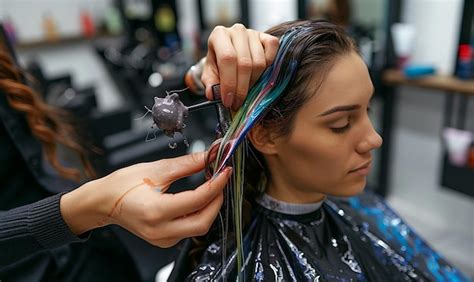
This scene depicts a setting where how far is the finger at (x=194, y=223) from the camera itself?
60cm

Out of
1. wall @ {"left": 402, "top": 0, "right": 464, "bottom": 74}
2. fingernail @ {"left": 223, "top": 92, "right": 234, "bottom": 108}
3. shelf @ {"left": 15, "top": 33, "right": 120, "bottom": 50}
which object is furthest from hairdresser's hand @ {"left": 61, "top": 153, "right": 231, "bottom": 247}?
shelf @ {"left": 15, "top": 33, "right": 120, "bottom": 50}

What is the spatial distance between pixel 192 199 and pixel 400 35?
1.84m

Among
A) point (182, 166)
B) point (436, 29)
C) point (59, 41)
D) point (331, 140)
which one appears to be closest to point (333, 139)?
point (331, 140)

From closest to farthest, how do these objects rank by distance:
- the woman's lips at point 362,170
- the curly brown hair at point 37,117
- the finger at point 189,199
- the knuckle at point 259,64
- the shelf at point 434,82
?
the finger at point 189,199
the knuckle at point 259,64
the woman's lips at point 362,170
the curly brown hair at point 37,117
the shelf at point 434,82

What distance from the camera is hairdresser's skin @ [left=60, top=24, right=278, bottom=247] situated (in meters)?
0.59

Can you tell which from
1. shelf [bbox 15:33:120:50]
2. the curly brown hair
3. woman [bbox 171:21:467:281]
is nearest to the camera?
woman [bbox 171:21:467:281]

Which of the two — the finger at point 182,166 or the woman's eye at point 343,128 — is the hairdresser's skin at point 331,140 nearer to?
the woman's eye at point 343,128

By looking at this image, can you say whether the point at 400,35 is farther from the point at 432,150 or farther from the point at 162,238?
the point at 162,238

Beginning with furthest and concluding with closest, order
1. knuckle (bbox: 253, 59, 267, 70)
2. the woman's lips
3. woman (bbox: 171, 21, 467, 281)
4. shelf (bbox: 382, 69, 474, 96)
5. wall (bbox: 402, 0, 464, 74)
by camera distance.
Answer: wall (bbox: 402, 0, 464, 74) → shelf (bbox: 382, 69, 474, 96) → the woman's lips → woman (bbox: 171, 21, 467, 281) → knuckle (bbox: 253, 59, 267, 70)

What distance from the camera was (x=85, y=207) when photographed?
0.64 m

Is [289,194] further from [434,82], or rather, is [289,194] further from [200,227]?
[434,82]

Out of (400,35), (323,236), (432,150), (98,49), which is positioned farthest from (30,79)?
(98,49)

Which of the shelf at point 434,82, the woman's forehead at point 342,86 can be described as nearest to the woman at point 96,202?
the woman's forehead at point 342,86

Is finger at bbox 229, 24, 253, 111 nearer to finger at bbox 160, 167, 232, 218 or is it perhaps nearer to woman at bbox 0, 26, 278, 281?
woman at bbox 0, 26, 278, 281
